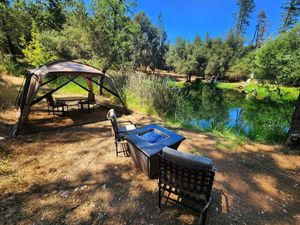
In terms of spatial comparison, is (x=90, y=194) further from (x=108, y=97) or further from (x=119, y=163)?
(x=108, y=97)

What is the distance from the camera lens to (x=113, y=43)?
829 cm

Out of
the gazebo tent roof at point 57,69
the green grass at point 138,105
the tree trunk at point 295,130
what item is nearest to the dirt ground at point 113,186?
the tree trunk at point 295,130

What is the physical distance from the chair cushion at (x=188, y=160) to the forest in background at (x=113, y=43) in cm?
592

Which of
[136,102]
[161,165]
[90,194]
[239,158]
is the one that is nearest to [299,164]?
[239,158]

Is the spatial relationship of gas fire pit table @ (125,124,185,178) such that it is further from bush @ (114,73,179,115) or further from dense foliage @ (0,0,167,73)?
dense foliage @ (0,0,167,73)

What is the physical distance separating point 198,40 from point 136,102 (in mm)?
25797

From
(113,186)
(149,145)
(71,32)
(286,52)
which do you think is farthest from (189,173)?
(286,52)

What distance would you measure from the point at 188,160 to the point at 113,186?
1497 millimetres

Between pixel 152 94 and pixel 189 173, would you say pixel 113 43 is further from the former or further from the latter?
pixel 189 173

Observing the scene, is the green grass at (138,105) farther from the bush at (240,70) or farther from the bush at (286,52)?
the bush at (240,70)

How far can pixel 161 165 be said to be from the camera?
2008 millimetres

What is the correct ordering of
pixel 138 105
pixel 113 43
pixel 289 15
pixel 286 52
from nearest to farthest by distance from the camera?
pixel 138 105, pixel 113 43, pixel 286 52, pixel 289 15

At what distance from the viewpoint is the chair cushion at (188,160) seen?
170 cm

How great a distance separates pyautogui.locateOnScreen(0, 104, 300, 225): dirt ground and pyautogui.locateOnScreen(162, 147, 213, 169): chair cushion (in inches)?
34.1
